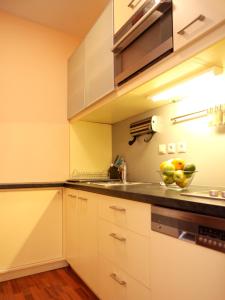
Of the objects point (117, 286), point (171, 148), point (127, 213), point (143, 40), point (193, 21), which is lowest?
point (117, 286)

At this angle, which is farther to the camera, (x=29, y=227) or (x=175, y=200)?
(x=29, y=227)

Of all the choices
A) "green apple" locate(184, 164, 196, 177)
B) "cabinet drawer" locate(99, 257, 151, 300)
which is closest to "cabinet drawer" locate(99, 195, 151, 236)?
"cabinet drawer" locate(99, 257, 151, 300)

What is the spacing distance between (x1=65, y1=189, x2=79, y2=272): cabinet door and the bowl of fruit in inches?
33.9

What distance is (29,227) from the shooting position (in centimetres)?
214

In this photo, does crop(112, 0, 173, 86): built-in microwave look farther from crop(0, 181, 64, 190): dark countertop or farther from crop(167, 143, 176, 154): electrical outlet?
crop(0, 181, 64, 190): dark countertop

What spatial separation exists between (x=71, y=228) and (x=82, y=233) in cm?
30

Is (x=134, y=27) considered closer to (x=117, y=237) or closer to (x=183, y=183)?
(x=183, y=183)

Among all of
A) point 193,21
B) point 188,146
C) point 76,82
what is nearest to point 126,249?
point 188,146

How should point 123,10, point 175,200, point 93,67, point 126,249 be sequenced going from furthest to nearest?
point 93,67, point 123,10, point 126,249, point 175,200

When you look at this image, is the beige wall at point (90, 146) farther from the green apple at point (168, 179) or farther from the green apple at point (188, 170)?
the green apple at point (188, 170)

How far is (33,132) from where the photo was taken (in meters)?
2.33

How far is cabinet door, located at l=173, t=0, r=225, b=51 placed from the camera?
923 mm

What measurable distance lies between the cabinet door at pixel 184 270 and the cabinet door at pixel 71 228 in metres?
1.06

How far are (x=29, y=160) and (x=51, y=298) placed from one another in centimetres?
120
